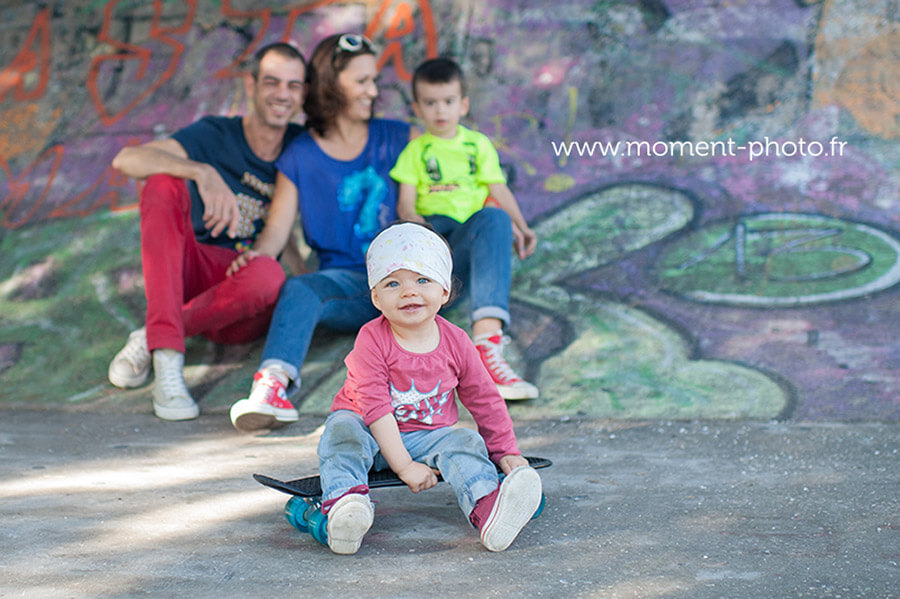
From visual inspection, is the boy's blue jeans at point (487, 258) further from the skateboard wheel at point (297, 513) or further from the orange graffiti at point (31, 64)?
the orange graffiti at point (31, 64)

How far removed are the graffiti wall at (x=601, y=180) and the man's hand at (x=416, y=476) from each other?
131 centimetres

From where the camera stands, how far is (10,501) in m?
2.41

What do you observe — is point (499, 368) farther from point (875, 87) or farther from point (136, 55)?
point (136, 55)

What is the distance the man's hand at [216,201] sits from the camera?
11.9 feet

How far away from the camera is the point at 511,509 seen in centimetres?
202

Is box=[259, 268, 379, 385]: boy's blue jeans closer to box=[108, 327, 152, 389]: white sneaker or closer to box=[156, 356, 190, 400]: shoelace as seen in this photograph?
box=[156, 356, 190, 400]: shoelace

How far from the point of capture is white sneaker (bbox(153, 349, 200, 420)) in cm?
349

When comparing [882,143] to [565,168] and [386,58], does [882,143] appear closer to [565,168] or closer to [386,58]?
[565,168]

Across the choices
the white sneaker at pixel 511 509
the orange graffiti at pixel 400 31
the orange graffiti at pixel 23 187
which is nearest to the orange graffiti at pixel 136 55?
the orange graffiti at pixel 23 187

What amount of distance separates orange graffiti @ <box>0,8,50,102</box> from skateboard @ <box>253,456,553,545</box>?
4995 millimetres

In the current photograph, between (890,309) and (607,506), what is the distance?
7.51 ft

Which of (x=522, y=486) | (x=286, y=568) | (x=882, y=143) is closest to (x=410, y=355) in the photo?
(x=522, y=486)

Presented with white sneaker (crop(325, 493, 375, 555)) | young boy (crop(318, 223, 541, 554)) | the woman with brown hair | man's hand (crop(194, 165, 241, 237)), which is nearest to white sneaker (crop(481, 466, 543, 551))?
young boy (crop(318, 223, 541, 554))

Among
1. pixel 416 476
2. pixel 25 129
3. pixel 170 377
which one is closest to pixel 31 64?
pixel 25 129
